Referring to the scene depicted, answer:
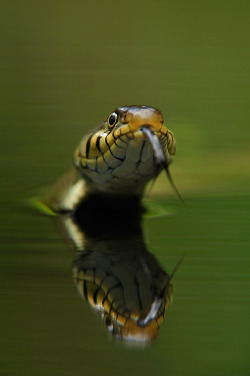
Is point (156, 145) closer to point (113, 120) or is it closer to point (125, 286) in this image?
point (113, 120)

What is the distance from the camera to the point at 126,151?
8.32ft

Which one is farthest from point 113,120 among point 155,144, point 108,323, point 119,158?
point 108,323

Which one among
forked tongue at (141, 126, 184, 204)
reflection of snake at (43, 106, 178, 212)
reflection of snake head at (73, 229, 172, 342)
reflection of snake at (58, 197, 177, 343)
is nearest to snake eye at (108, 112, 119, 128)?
reflection of snake at (43, 106, 178, 212)

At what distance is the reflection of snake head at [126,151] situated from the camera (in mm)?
2428

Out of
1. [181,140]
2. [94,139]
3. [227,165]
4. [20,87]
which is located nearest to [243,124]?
[181,140]

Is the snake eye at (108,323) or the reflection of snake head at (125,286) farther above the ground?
the snake eye at (108,323)

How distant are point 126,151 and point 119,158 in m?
0.07

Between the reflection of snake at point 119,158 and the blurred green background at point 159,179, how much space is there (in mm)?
190

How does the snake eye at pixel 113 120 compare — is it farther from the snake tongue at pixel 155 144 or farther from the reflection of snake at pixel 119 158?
the snake tongue at pixel 155 144

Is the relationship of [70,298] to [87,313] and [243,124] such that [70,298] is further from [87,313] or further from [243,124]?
[243,124]

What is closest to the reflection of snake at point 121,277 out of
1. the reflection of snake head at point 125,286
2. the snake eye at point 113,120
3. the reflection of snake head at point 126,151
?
the reflection of snake head at point 125,286

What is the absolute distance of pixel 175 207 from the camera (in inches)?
A: 120

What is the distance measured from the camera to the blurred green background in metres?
1.36

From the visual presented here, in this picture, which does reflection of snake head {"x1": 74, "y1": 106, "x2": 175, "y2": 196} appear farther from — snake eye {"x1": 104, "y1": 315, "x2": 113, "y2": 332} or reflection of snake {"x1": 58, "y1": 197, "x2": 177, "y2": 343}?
snake eye {"x1": 104, "y1": 315, "x2": 113, "y2": 332}
